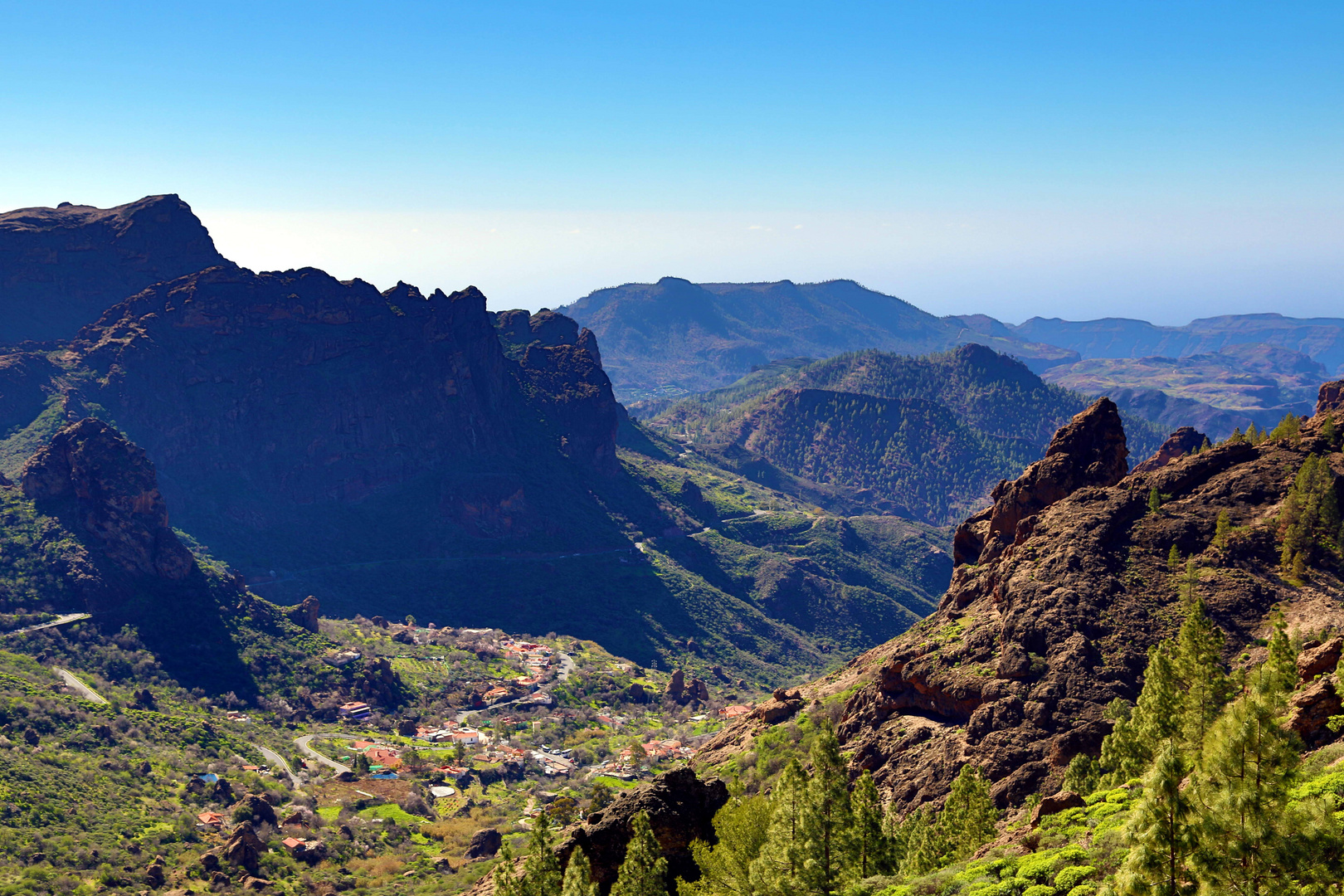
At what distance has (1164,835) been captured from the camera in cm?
3362

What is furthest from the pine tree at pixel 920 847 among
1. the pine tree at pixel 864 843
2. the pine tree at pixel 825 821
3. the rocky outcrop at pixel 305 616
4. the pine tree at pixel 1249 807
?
the rocky outcrop at pixel 305 616

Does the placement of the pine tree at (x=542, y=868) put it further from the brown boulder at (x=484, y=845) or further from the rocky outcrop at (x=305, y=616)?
the rocky outcrop at (x=305, y=616)

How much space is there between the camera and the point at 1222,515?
239 ft

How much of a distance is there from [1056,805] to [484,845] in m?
69.4

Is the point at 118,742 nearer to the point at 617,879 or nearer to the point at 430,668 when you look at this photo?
the point at 430,668

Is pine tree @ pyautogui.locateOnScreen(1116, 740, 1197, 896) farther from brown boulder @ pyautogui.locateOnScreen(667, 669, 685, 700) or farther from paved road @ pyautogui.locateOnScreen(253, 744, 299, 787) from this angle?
brown boulder @ pyautogui.locateOnScreen(667, 669, 685, 700)

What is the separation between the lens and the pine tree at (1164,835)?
33.3 m

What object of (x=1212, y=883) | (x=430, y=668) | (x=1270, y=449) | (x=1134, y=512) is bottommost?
(x=430, y=668)

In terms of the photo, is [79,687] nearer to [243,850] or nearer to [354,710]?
[354,710]

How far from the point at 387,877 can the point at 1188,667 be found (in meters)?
77.7

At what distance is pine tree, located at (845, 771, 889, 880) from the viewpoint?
53.1 m

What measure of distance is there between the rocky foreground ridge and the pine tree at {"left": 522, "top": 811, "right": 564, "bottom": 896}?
26.4 metres

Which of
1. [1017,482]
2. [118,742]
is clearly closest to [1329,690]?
[1017,482]

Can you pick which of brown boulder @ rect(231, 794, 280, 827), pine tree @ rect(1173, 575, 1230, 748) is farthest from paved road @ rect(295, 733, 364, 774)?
pine tree @ rect(1173, 575, 1230, 748)
